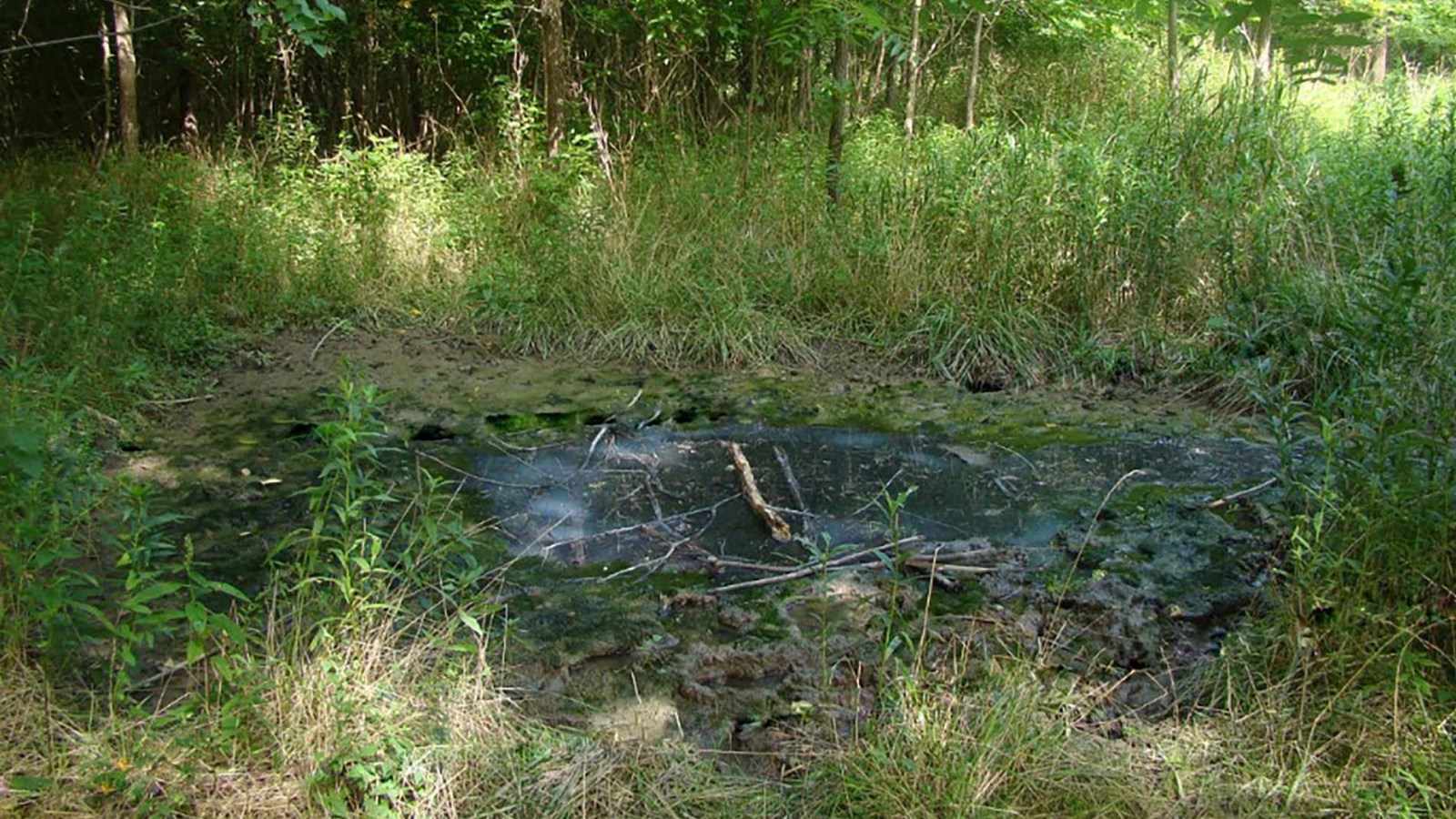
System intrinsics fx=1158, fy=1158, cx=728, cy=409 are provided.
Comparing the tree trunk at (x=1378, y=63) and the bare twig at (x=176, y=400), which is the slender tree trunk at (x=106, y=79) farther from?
the tree trunk at (x=1378, y=63)

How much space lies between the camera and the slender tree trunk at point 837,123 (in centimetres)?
712

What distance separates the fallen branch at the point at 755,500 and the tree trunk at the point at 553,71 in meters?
4.08

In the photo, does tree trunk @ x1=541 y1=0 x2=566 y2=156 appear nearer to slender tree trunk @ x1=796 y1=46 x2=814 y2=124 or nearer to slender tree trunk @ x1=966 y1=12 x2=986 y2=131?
slender tree trunk @ x1=796 y1=46 x2=814 y2=124

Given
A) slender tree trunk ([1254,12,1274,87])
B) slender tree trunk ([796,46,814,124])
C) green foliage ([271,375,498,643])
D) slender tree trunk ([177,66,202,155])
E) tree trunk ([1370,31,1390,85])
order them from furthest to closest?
tree trunk ([1370,31,1390,85])
slender tree trunk ([177,66,202,155])
slender tree trunk ([796,46,814,124])
green foliage ([271,375,498,643])
slender tree trunk ([1254,12,1274,87])

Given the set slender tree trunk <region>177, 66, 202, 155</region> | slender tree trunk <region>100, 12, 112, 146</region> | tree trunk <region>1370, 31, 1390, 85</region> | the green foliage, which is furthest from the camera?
tree trunk <region>1370, 31, 1390, 85</region>

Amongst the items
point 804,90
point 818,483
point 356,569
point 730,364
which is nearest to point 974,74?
point 804,90

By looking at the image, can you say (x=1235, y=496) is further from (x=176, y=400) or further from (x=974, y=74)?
(x=974, y=74)

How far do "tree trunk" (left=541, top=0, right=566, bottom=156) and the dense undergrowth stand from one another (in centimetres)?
37

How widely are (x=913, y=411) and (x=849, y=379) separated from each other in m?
0.58

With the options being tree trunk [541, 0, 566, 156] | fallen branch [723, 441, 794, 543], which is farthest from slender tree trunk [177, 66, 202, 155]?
fallen branch [723, 441, 794, 543]

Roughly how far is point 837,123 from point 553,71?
2.07 metres

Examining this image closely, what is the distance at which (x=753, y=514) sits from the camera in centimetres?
428

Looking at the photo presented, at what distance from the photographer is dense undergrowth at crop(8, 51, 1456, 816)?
2342 millimetres

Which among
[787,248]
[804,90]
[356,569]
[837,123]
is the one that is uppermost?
[804,90]
